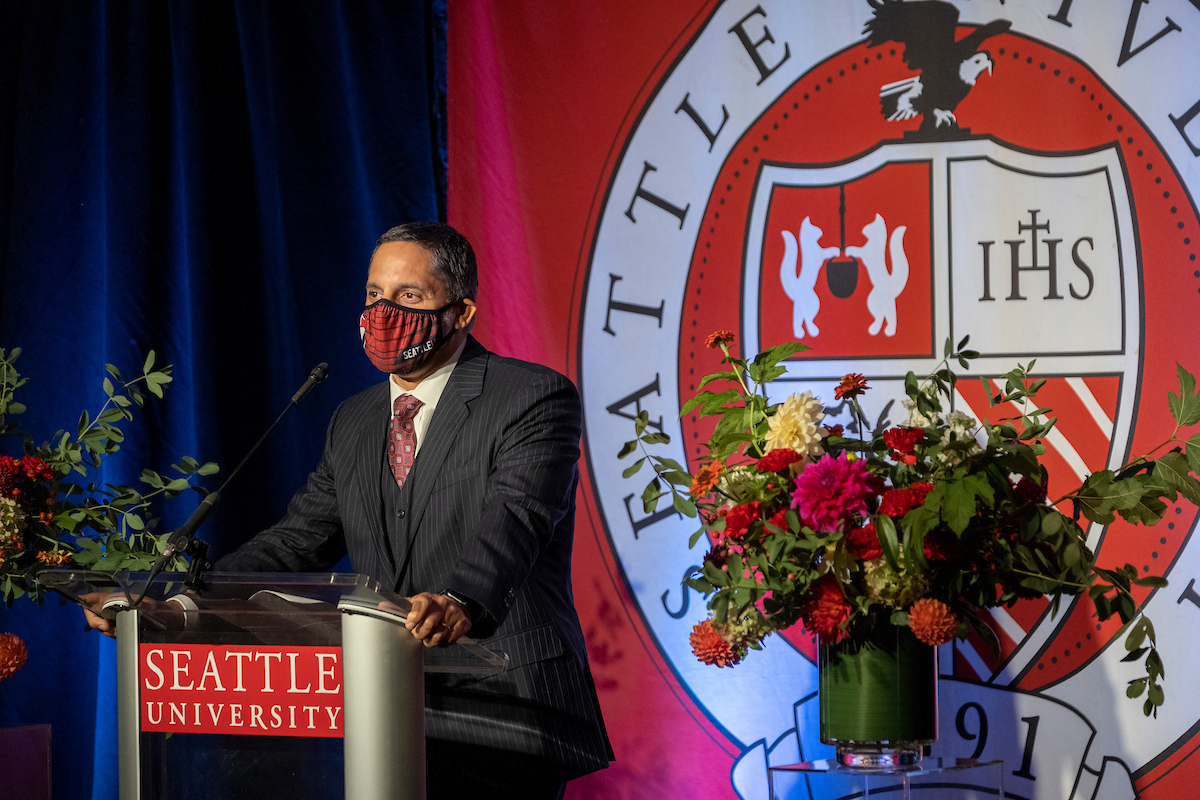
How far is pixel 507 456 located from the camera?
6.54 ft

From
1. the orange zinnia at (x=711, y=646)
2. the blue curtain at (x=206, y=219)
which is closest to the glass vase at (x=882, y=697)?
the orange zinnia at (x=711, y=646)

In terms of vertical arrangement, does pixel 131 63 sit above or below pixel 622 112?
above

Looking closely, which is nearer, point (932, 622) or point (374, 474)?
point (932, 622)

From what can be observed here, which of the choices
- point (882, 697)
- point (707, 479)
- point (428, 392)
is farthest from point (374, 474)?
point (882, 697)

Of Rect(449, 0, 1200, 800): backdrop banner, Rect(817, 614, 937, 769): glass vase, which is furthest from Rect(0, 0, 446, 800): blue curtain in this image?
Rect(817, 614, 937, 769): glass vase

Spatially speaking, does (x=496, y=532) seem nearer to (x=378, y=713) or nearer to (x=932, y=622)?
(x=378, y=713)

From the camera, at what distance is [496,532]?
1.79 meters

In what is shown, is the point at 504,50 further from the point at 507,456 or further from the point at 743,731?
the point at 743,731

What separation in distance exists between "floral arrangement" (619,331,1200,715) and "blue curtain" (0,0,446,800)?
1626 mm

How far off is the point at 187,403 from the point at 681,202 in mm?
1458

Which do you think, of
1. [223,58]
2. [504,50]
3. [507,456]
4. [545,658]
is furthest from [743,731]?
[223,58]

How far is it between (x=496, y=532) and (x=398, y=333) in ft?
1.63

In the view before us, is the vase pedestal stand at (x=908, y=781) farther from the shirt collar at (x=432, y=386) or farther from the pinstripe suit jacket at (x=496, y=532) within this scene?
A: the shirt collar at (x=432, y=386)

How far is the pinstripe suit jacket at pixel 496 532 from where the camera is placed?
6.23 ft
